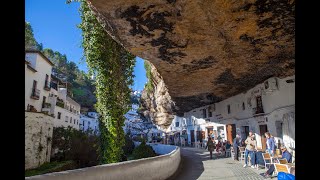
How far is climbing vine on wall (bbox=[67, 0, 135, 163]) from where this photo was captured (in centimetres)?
1473

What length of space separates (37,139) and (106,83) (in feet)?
30.6

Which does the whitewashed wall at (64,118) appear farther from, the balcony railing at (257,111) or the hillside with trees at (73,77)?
the balcony railing at (257,111)

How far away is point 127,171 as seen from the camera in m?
7.44

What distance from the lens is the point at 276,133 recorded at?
14.7 metres

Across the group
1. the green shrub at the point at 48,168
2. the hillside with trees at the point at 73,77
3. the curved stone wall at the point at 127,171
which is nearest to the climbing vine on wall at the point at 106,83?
the curved stone wall at the point at 127,171

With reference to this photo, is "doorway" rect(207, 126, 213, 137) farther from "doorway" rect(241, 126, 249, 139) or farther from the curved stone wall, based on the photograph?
the curved stone wall

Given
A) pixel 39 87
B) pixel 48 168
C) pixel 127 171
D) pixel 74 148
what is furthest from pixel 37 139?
pixel 127 171

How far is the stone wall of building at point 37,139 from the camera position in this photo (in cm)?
1869

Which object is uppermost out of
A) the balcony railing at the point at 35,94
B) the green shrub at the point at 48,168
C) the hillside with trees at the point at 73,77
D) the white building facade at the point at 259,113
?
the hillside with trees at the point at 73,77

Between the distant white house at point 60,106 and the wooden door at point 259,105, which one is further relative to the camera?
the distant white house at point 60,106

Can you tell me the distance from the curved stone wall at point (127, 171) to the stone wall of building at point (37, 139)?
12914 millimetres

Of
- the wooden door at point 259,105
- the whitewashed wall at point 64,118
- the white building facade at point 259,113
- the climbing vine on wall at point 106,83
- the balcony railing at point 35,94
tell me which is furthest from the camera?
the whitewashed wall at point 64,118
